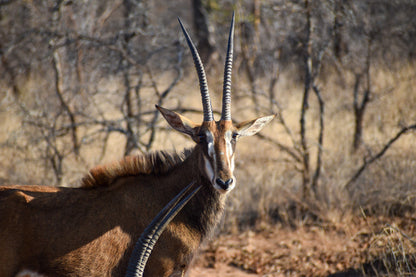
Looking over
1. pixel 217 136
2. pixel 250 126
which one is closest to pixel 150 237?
pixel 217 136

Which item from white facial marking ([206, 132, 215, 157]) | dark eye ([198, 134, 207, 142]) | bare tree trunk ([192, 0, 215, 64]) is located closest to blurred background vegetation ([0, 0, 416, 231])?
bare tree trunk ([192, 0, 215, 64])

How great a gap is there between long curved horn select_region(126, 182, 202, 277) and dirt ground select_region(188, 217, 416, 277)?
8.72 ft

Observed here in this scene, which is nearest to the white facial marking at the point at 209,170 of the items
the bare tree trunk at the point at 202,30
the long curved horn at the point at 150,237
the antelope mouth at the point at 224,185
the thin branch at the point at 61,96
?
the antelope mouth at the point at 224,185

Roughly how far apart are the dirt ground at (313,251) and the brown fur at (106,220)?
94.6 inches

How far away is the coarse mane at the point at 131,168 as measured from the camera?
4.98 meters

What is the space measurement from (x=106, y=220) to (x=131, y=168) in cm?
65

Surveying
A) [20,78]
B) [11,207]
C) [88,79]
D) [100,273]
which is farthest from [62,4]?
[100,273]

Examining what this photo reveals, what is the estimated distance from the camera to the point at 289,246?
736 cm

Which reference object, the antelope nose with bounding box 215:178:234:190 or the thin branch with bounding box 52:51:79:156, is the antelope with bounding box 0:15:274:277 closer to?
the antelope nose with bounding box 215:178:234:190

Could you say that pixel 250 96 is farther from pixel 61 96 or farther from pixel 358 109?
pixel 61 96

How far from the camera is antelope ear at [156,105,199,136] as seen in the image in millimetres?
5119

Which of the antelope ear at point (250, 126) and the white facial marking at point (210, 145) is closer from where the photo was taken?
the white facial marking at point (210, 145)

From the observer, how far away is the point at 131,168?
5.07 m

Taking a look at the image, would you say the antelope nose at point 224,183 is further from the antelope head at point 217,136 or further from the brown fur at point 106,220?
the brown fur at point 106,220
